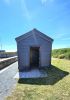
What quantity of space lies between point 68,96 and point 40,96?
1312mm

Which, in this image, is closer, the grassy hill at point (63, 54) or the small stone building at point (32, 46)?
the small stone building at point (32, 46)

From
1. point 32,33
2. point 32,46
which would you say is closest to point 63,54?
point 32,46

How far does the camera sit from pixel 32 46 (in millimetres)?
12266

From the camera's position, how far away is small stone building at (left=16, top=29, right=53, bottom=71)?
12.1 meters

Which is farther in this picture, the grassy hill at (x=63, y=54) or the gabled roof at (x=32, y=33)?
the grassy hill at (x=63, y=54)

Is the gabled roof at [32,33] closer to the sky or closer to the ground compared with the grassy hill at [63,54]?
closer to the sky

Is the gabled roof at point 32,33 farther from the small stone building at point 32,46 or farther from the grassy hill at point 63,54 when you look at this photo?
the grassy hill at point 63,54

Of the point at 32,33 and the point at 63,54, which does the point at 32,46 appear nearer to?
the point at 32,33

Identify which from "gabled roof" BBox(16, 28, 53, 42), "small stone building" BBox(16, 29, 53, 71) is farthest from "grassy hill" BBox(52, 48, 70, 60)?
"gabled roof" BBox(16, 28, 53, 42)

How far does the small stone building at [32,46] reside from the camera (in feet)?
39.6

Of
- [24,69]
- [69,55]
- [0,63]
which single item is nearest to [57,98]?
[24,69]

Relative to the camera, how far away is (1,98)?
5262 mm

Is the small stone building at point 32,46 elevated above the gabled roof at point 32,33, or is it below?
below

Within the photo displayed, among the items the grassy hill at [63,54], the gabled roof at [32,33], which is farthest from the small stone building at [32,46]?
the grassy hill at [63,54]
